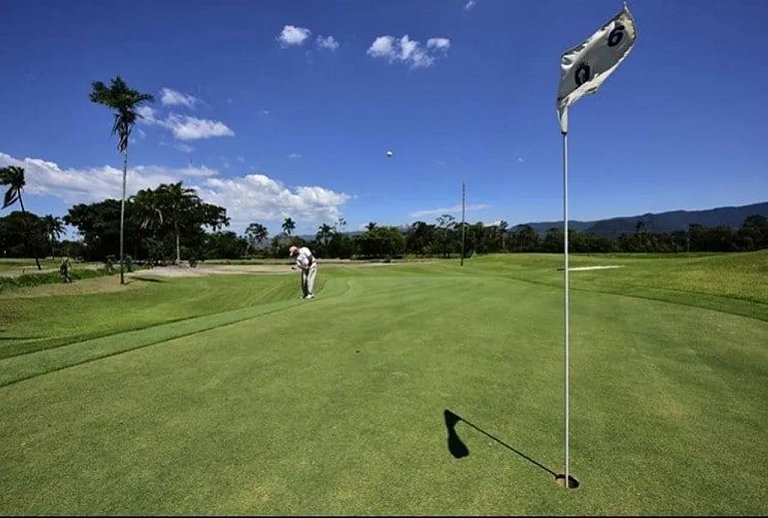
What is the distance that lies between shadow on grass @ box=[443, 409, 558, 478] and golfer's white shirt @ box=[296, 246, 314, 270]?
38.3 feet

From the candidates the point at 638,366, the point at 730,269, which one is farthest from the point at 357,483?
the point at 730,269

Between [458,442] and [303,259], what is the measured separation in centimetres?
1240

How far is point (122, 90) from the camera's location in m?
31.9

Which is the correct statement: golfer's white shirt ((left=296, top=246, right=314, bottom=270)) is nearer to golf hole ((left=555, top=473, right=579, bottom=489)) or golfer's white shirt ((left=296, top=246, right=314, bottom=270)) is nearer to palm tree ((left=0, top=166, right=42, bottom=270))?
golf hole ((left=555, top=473, right=579, bottom=489))

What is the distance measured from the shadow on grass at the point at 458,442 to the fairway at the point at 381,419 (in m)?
0.04

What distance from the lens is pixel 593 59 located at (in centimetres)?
373

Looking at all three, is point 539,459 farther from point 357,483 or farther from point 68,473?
point 68,473

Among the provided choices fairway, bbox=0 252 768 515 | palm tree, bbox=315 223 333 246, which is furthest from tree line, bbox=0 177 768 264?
fairway, bbox=0 252 768 515

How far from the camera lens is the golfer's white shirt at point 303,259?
15.4m

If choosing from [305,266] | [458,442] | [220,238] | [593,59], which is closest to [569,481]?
[458,442]

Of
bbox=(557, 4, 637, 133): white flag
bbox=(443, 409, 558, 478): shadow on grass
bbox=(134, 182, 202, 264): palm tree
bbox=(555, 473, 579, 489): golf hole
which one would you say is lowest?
bbox=(555, 473, 579, 489): golf hole

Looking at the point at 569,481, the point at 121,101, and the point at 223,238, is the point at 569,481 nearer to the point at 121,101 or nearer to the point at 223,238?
the point at 121,101

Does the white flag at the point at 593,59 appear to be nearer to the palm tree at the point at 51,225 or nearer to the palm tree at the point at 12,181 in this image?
the palm tree at the point at 12,181

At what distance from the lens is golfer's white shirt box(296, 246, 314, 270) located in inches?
607
